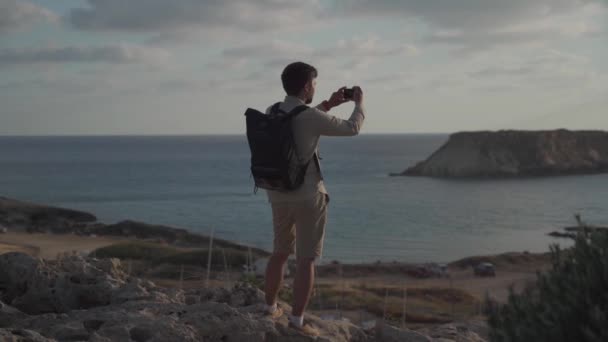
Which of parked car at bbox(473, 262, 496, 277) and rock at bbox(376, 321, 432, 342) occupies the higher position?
rock at bbox(376, 321, 432, 342)

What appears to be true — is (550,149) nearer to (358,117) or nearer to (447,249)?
(447,249)

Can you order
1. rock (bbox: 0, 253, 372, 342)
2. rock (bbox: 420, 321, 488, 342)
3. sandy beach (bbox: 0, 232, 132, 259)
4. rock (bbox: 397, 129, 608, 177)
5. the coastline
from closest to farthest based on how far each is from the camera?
1. rock (bbox: 0, 253, 372, 342)
2. rock (bbox: 420, 321, 488, 342)
3. the coastline
4. sandy beach (bbox: 0, 232, 132, 259)
5. rock (bbox: 397, 129, 608, 177)

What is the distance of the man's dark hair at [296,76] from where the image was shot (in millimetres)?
4293

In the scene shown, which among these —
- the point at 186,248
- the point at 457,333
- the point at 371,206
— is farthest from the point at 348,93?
the point at 371,206

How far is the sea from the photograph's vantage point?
1720 inches

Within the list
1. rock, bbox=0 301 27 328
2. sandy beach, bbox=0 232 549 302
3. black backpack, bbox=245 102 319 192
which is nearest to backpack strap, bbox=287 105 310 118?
black backpack, bbox=245 102 319 192

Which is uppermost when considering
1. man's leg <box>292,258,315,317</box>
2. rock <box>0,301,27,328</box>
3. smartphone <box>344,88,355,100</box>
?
smartphone <box>344,88,355,100</box>

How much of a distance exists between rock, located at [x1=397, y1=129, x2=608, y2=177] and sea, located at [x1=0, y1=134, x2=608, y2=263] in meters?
5.64

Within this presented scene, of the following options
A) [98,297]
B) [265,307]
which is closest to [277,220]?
[265,307]

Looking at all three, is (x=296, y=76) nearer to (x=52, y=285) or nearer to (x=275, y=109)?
(x=275, y=109)

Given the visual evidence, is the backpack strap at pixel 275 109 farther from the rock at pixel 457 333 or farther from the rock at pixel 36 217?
the rock at pixel 36 217

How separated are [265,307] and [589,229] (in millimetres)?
2458

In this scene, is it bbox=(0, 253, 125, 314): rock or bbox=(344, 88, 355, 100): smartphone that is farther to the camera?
bbox=(0, 253, 125, 314): rock

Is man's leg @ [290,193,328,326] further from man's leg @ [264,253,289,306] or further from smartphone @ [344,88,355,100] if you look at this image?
smartphone @ [344,88,355,100]
